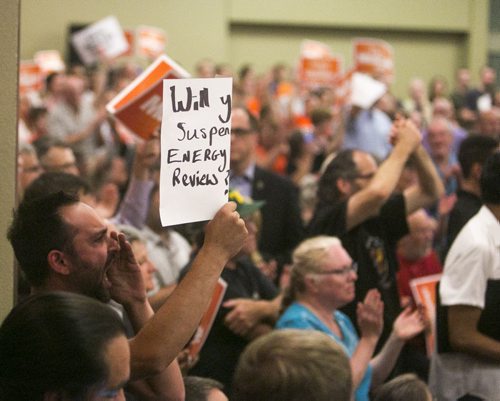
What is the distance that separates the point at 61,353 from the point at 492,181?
7.86ft

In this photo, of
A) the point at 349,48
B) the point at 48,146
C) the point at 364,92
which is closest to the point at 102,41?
the point at 364,92

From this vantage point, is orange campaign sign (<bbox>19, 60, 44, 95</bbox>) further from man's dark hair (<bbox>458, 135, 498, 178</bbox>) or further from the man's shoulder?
man's dark hair (<bbox>458, 135, 498, 178</bbox>)

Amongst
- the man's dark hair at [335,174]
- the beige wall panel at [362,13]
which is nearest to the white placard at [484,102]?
the beige wall panel at [362,13]

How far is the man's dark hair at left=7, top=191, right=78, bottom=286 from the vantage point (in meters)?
2.84

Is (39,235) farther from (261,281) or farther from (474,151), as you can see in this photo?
(474,151)

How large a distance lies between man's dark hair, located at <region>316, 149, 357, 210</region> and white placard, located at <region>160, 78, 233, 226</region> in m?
2.12

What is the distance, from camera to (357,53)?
10930mm

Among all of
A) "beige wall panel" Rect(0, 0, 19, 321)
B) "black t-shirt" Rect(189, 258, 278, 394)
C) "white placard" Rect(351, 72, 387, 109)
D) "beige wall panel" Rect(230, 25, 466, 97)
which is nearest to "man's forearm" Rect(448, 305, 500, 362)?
"black t-shirt" Rect(189, 258, 278, 394)

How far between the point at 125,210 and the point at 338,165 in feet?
3.40

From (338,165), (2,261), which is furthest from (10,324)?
(338,165)

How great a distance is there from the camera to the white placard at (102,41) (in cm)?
1182

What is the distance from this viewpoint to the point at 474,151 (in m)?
5.62

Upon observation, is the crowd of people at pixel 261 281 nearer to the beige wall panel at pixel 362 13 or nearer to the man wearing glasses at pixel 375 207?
the man wearing glasses at pixel 375 207

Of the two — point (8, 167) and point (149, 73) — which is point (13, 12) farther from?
point (149, 73)
